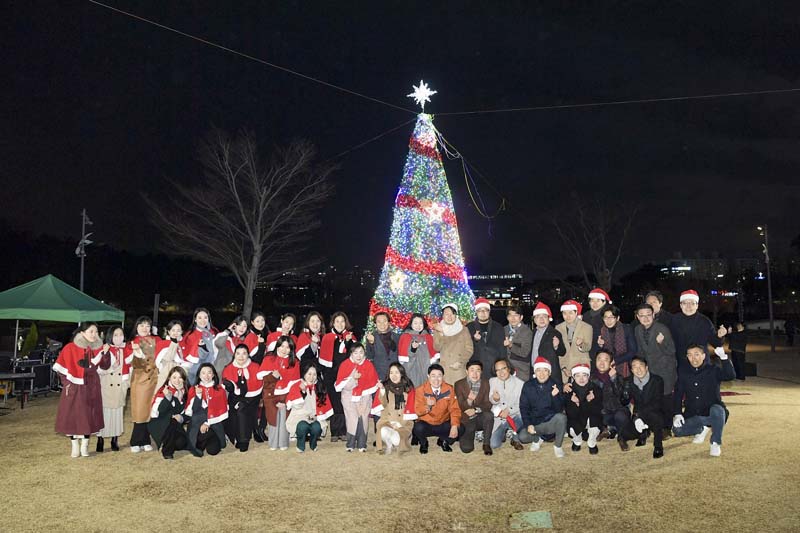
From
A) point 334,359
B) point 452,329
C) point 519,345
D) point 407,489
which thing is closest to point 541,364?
point 519,345

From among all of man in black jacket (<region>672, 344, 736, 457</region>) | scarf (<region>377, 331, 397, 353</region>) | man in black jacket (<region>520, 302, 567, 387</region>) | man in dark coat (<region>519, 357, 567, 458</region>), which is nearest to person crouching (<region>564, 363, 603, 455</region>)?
man in dark coat (<region>519, 357, 567, 458</region>)

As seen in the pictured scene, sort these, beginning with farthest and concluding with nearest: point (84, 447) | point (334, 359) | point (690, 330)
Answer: point (334, 359) < point (690, 330) < point (84, 447)

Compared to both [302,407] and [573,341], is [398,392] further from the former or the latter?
[573,341]

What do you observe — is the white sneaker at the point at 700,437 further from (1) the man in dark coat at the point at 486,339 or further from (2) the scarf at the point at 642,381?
(1) the man in dark coat at the point at 486,339

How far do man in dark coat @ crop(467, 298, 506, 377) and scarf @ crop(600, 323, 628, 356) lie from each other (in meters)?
1.37

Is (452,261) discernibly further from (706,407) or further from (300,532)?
(300,532)

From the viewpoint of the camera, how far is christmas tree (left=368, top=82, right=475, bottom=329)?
45.3 ft

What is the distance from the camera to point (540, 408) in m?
6.72

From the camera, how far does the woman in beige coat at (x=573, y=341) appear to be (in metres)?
7.35

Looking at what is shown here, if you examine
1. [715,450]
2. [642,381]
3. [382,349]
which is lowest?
[715,450]

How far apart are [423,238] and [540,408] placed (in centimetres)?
761

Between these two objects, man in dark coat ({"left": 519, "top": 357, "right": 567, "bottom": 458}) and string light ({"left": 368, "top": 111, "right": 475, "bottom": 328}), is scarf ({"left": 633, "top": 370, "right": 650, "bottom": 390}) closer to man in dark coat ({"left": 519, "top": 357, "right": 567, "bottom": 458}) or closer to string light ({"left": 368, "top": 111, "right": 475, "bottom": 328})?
man in dark coat ({"left": 519, "top": 357, "right": 567, "bottom": 458})

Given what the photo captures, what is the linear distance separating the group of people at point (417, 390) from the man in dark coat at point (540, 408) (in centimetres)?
1

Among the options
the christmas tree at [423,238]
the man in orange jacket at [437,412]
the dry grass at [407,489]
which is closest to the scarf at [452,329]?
the man in orange jacket at [437,412]
